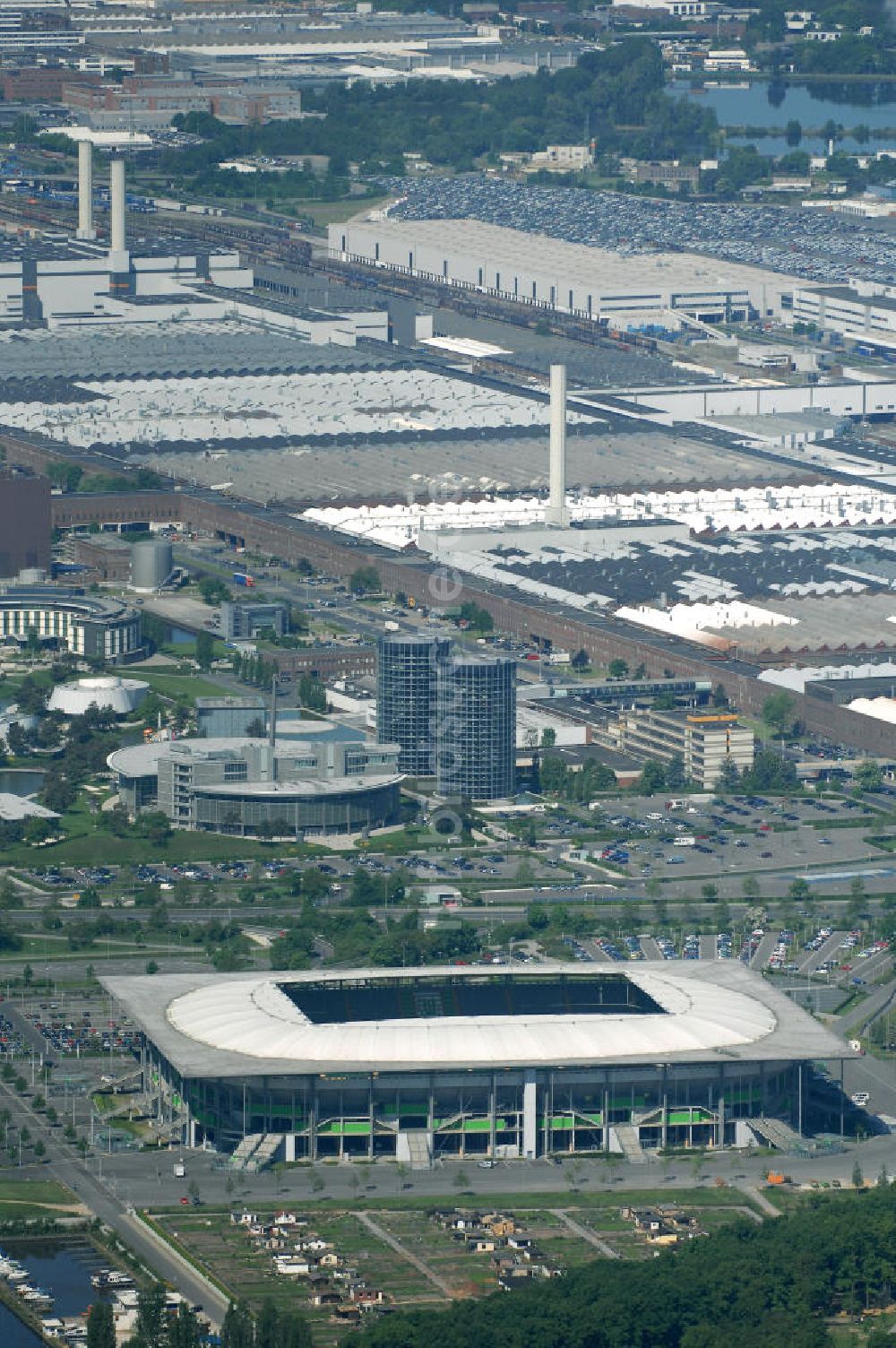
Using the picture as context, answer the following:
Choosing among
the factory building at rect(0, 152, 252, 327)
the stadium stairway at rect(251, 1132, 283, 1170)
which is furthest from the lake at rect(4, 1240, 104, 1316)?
the factory building at rect(0, 152, 252, 327)

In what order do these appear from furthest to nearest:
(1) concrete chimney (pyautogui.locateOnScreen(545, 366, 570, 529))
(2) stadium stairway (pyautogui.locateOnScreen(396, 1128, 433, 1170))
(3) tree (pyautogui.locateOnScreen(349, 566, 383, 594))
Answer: (1) concrete chimney (pyautogui.locateOnScreen(545, 366, 570, 529)) < (3) tree (pyautogui.locateOnScreen(349, 566, 383, 594)) < (2) stadium stairway (pyautogui.locateOnScreen(396, 1128, 433, 1170))

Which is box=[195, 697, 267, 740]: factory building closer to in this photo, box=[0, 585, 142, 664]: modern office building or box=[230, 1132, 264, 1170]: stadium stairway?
box=[0, 585, 142, 664]: modern office building

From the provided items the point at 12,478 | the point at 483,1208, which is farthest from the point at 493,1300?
the point at 12,478

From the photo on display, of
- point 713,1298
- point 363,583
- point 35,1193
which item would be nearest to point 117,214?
point 363,583

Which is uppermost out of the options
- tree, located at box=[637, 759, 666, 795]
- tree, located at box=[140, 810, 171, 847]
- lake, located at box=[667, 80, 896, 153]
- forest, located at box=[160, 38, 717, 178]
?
forest, located at box=[160, 38, 717, 178]

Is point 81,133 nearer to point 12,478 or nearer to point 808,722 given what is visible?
point 12,478

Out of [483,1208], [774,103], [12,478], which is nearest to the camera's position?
[483,1208]
